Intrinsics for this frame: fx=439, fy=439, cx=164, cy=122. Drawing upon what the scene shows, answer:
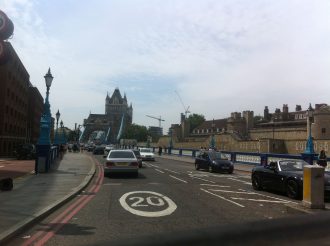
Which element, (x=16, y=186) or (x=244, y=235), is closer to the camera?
(x=244, y=235)

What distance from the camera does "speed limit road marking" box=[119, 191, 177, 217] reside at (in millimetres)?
11195

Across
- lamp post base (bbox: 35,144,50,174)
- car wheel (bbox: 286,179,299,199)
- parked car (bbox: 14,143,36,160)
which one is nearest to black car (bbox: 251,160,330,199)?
car wheel (bbox: 286,179,299,199)

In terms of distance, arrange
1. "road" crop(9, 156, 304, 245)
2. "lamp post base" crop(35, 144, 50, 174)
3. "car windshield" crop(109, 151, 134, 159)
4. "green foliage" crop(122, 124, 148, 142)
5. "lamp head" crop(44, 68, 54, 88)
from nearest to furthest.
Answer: "road" crop(9, 156, 304, 245)
"car windshield" crop(109, 151, 134, 159)
"lamp post base" crop(35, 144, 50, 174)
"lamp head" crop(44, 68, 54, 88)
"green foliage" crop(122, 124, 148, 142)

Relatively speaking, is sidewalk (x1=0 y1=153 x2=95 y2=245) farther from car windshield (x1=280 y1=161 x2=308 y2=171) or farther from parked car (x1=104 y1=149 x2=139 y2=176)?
car windshield (x1=280 y1=161 x2=308 y2=171)

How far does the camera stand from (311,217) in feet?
7.65

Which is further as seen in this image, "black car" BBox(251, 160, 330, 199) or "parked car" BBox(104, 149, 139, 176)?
"parked car" BBox(104, 149, 139, 176)

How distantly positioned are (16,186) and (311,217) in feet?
51.7

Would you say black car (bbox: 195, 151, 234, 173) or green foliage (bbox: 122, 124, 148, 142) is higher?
green foliage (bbox: 122, 124, 148, 142)

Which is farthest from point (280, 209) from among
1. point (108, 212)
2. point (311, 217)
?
point (311, 217)

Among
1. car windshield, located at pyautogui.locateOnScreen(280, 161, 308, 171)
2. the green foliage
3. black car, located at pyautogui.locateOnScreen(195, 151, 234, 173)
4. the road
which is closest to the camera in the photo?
the road

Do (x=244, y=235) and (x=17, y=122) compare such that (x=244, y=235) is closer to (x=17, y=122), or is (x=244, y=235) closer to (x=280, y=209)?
(x=280, y=209)

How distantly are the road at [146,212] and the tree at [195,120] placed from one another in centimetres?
16208

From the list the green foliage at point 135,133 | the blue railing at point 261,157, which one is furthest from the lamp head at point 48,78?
the green foliage at point 135,133

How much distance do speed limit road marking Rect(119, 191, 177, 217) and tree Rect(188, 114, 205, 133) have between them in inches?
6412
